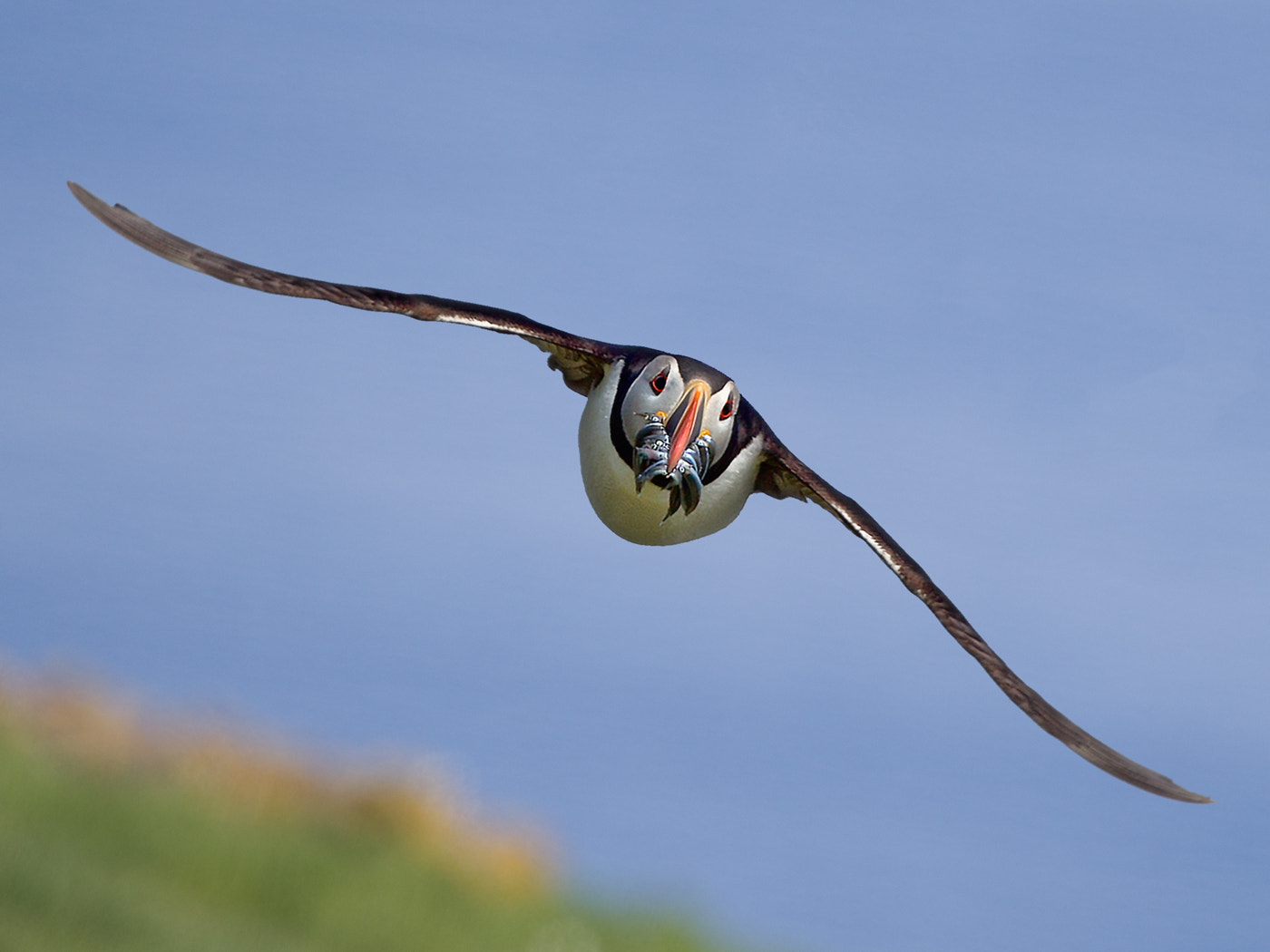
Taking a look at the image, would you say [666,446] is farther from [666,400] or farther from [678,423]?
[666,400]

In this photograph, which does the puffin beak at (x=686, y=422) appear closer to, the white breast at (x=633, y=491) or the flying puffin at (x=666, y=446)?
the flying puffin at (x=666, y=446)

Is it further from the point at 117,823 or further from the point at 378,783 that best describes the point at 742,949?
the point at 117,823

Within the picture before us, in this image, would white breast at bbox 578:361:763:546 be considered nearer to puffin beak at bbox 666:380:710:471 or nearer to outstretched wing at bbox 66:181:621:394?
puffin beak at bbox 666:380:710:471

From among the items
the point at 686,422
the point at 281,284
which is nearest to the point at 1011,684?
the point at 686,422

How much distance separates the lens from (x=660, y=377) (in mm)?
12945

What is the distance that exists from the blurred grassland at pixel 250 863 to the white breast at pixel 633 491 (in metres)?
4.29

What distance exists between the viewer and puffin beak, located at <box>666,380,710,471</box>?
1268 centimetres

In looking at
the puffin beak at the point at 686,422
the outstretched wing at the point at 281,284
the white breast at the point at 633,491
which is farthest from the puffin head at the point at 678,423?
the outstretched wing at the point at 281,284

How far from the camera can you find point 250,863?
49.2 ft

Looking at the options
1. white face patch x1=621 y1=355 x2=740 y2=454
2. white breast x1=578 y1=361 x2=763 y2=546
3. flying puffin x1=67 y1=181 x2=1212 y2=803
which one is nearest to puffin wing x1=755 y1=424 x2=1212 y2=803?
flying puffin x1=67 y1=181 x2=1212 y2=803

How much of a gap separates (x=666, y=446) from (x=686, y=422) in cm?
26

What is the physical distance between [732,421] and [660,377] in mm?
813

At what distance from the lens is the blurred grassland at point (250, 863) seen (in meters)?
13.1

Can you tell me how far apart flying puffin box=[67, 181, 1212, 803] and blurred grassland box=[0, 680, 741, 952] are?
4.46 meters
